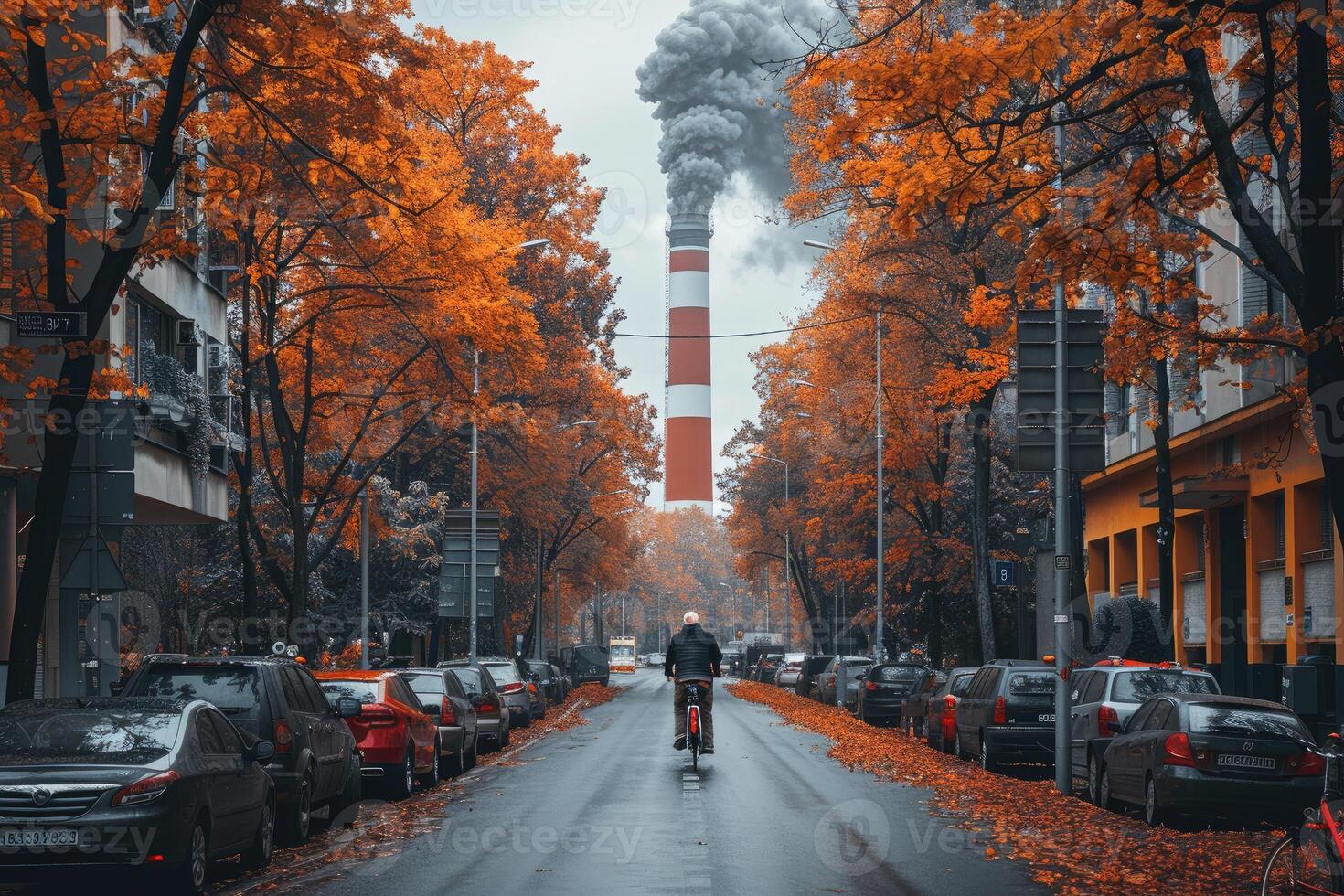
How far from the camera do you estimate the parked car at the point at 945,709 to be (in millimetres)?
27594

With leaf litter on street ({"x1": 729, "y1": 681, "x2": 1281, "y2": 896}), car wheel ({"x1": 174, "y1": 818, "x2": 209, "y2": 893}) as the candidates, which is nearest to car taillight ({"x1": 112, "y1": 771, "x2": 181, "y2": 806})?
car wheel ({"x1": 174, "y1": 818, "x2": 209, "y2": 893})

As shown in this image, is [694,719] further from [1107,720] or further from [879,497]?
[879,497]

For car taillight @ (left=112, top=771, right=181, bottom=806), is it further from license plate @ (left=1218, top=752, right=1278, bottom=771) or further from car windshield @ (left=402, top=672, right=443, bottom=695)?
car windshield @ (left=402, top=672, right=443, bottom=695)

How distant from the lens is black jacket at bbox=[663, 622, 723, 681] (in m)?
22.4

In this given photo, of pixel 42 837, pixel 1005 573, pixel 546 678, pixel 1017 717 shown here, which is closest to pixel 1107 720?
pixel 1017 717

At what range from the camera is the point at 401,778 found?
19.3 m

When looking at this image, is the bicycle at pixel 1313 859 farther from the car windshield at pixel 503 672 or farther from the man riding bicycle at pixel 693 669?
the car windshield at pixel 503 672

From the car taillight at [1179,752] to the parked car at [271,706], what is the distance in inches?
313

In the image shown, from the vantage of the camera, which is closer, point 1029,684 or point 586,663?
point 1029,684

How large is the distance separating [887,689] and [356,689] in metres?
21.2

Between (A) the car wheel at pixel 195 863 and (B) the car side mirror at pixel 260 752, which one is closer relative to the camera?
(A) the car wheel at pixel 195 863

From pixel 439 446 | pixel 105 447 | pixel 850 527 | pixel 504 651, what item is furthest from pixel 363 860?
pixel 504 651

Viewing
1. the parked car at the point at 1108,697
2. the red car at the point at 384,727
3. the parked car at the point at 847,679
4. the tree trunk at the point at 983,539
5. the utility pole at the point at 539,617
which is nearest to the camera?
the red car at the point at 384,727

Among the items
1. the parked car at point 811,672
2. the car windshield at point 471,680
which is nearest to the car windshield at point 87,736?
the car windshield at point 471,680
